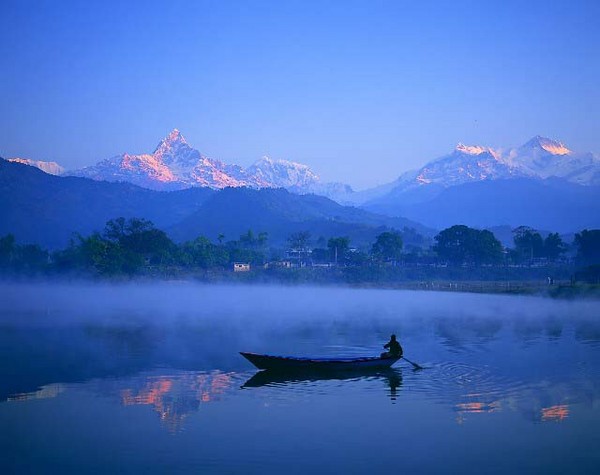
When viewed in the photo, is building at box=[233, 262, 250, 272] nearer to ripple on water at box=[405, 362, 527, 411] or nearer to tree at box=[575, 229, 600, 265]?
tree at box=[575, 229, 600, 265]

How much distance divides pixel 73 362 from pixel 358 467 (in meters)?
20.7

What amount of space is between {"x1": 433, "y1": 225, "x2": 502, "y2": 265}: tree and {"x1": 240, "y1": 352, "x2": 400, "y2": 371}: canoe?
111 m

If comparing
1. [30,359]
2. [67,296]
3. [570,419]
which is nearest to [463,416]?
[570,419]

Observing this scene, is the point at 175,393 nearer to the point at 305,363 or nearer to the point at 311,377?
the point at 305,363

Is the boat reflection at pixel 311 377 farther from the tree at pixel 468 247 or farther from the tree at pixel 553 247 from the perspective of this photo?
the tree at pixel 553 247

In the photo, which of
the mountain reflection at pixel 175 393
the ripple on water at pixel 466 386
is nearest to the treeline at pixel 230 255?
the ripple on water at pixel 466 386

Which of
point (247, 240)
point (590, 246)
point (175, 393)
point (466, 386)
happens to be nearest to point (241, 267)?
point (247, 240)

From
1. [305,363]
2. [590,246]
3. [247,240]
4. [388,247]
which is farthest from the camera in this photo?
[247,240]

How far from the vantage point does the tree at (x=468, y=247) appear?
136 m

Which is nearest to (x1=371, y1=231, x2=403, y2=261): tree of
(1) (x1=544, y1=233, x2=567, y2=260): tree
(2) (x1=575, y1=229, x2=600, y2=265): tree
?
(1) (x1=544, y1=233, x2=567, y2=260): tree

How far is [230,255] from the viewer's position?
134 metres

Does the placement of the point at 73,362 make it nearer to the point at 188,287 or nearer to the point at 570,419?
the point at 570,419

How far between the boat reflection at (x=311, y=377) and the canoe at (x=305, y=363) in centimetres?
22

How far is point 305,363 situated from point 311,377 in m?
0.73
